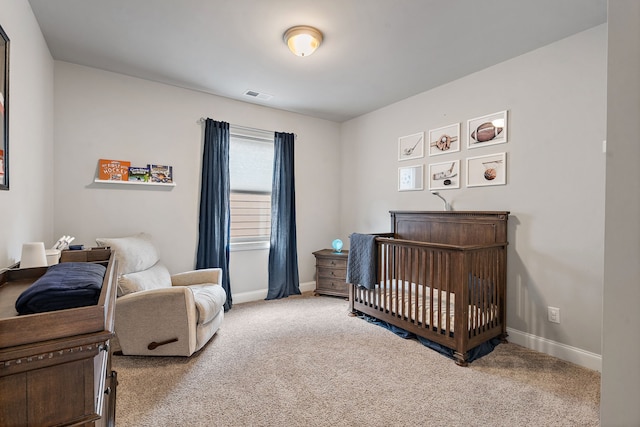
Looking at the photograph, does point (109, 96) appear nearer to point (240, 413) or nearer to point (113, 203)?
point (113, 203)

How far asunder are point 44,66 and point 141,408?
2690mm

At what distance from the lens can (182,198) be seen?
133 inches

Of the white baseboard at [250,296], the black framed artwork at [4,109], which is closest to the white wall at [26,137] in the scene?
the black framed artwork at [4,109]

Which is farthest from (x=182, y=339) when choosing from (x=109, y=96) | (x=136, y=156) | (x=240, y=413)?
(x=109, y=96)

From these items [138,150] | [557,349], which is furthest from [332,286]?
[138,150]

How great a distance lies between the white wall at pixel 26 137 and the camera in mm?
1680

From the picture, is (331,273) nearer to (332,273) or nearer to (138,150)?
(332,273)

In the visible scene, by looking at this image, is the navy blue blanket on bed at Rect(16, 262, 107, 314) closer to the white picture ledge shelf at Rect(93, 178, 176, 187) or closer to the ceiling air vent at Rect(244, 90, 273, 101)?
the white picture ledge shelf at Rect(93, 178, 176, 187)

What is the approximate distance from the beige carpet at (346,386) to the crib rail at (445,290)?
0.65ft

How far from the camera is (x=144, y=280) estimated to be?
2.51 m

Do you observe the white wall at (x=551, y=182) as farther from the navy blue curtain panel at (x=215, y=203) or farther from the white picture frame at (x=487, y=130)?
the navy blue curtain panel at (x=215, y=203)

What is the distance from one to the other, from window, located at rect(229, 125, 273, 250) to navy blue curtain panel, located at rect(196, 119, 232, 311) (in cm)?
19

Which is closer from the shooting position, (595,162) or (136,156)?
(595,162)

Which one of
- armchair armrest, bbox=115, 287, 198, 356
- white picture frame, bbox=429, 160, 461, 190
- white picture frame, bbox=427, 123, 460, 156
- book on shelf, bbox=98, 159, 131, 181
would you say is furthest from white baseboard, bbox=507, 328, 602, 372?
book on shelf, bbox=98, 159, 131, 181
